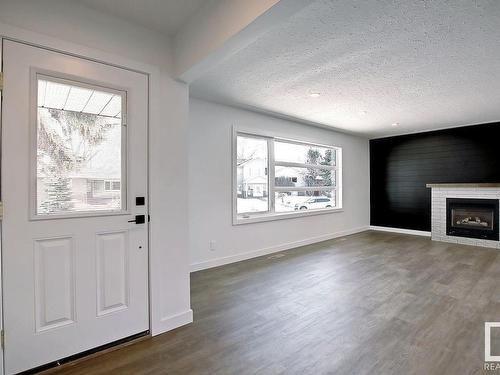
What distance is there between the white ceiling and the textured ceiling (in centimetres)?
62

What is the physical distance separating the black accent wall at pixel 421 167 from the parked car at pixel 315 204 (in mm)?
1802

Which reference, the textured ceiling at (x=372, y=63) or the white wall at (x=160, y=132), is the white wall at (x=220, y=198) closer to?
the textured ceiling at (x=372, y=63)

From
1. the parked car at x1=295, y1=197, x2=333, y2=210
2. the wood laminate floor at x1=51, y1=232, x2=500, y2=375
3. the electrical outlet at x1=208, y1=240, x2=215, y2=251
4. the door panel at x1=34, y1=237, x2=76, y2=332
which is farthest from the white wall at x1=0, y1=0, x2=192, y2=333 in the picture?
the parked car at x1=295, y1=197, x2=333, y2=210

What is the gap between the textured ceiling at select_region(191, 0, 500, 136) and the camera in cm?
190

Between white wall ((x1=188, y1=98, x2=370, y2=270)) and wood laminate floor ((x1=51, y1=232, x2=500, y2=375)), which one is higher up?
white wall ((x1=188, y1=98, x2=370, y2=270))

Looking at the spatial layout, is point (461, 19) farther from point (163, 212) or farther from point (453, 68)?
point (163, 212)

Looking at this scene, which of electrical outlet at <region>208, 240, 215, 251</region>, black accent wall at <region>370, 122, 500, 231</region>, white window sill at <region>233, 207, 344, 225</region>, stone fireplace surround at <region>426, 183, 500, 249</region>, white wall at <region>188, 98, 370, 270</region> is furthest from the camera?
black accent wall at <region>370, 122, 500, 231</region>

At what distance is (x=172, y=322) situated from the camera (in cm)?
223

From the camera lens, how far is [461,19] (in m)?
1.94

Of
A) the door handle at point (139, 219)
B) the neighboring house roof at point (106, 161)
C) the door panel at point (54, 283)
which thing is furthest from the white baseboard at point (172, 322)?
the neighboring house roof at point (106, 161)

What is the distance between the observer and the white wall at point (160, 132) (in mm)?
1851

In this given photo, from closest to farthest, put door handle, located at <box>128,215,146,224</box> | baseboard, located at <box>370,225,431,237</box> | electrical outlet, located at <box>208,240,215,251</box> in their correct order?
door handle, located at <box>128,215,146,224</box> → electrical outlet, located at <box>208,240,215,251</box> → baseboard, located at <box>370,225,431,237</box>

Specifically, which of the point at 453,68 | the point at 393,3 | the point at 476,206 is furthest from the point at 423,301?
the point at 476,206

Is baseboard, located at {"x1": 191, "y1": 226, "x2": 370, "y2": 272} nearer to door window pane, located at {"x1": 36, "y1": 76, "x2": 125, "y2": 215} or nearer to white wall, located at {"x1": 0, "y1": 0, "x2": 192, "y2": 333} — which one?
white wall, located at {"x1": 0, "y1": 0, "x2": 192, "y2": 333}
